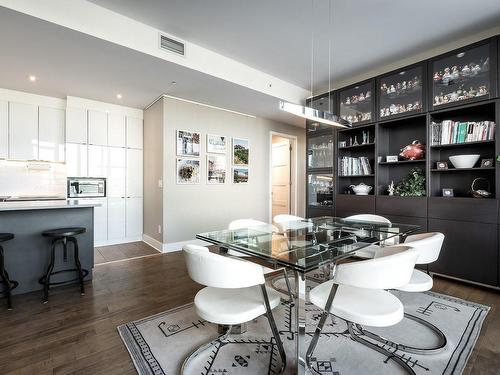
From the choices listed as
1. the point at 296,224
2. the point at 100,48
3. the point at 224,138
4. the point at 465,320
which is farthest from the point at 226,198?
the point at 465,320

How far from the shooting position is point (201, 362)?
161 centimetres

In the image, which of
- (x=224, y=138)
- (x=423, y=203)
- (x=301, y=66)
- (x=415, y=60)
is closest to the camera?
(x=423, y=203)

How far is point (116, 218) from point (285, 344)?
404cm

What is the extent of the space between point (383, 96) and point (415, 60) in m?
0.59

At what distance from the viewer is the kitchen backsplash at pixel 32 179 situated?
4.32m

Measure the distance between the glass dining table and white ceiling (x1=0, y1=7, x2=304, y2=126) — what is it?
7.28 feet

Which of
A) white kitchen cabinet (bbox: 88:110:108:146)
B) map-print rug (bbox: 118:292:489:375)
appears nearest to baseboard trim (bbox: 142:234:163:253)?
white kitchen cabinet (bbox: 88:110:108:146)

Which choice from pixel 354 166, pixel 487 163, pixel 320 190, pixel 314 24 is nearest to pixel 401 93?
pixel 354 166

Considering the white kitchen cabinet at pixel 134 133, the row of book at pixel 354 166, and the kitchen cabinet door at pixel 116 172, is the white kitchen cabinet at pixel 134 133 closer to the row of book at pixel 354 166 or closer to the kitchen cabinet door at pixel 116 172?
the kitchen cabinet door at pixel 116 172

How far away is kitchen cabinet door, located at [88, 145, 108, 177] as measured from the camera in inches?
181

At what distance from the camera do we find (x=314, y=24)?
2.82 meters

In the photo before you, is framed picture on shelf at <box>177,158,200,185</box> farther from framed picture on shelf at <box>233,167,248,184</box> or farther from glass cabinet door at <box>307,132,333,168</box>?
glass cabinet door at <box>307,132,333,168</box>

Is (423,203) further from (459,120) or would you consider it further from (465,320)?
(465,320)

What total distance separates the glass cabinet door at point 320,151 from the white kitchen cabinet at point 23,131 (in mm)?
4604
